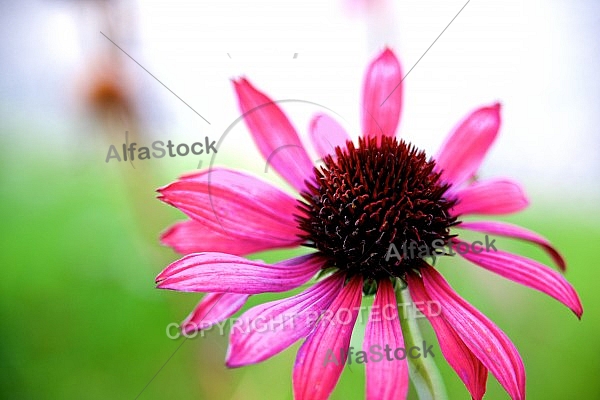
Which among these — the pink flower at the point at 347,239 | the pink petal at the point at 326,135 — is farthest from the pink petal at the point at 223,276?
the pink petal at the point at 326,135

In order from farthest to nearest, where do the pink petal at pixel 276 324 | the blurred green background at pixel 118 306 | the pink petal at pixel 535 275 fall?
the blurred green background at pixel 118 306
the pink petal at pixel 535 275
the pink petal at pixel 276 324

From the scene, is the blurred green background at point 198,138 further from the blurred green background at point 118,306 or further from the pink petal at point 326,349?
the pink petal at point 326,349

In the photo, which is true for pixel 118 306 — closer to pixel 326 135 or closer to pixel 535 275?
pixel 326 135

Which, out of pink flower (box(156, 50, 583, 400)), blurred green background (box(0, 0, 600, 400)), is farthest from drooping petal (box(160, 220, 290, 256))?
blurred green background (box(0, 0, 600, 400))

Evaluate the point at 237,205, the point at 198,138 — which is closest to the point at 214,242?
the point at 237,205

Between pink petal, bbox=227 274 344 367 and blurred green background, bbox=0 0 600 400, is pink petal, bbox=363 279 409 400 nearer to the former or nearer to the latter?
pink petal, bbox=227 274 344 367
